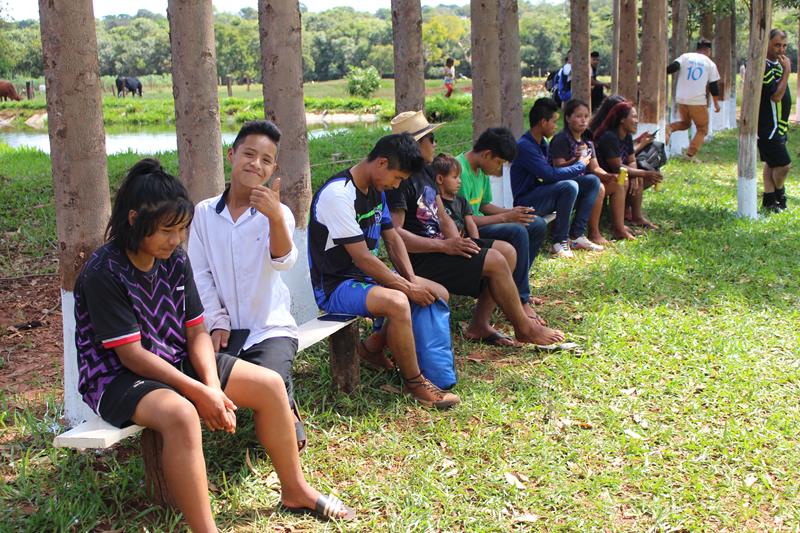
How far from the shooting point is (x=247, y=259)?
3691mm

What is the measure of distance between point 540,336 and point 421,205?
43.0 inches

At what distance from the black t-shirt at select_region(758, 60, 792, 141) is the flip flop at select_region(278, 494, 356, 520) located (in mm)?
7388

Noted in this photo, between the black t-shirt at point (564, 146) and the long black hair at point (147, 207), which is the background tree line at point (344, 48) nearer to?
the black t-shirt at point (564, 146)

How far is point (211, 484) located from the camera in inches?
137

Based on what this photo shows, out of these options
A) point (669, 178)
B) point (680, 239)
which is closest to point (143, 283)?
point (680, 239)

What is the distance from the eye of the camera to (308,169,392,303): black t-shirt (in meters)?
4.27

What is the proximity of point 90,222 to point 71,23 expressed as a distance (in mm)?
862

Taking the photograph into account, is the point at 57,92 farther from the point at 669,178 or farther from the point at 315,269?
A: the point at 669,178

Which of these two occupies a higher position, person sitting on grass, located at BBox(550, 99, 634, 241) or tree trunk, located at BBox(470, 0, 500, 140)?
tree trunk, located at BBox(470, 0, 500, 140)

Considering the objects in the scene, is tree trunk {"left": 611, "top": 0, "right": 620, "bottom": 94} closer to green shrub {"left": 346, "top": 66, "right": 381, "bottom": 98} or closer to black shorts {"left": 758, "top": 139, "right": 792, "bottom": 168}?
black shorts {"left": 758, "top": 139, "right": 792, "bottom": 168}

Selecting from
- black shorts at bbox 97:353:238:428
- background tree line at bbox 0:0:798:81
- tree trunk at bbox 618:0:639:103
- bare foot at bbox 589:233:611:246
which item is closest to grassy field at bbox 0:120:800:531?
black shorts at bbox 97:353:238:428

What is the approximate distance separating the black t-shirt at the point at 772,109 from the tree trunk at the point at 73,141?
7405mm

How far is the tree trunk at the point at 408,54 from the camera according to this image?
6.39m

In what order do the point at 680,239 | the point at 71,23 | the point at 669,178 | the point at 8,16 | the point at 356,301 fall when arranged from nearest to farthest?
1. the point at 71,23
2. the point at 356,301
3. the point at 680,239
4. the point at 669,178
5. the point at 8,16
